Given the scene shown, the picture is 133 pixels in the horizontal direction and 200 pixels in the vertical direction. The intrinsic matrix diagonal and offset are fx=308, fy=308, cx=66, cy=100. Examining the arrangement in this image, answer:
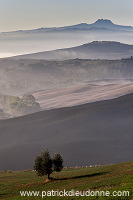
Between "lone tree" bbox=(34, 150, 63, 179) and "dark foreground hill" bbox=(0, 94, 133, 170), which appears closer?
"lone tree" bbox=(34, 150, 63, 179)

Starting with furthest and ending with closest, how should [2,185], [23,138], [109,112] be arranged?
[109,112] → [23,138] → [2,185]

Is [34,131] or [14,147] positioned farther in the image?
[34,131]

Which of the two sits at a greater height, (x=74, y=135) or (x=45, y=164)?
(x=74, y=135)

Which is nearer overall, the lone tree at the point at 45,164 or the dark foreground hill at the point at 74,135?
the lone tree at the point at 45,164

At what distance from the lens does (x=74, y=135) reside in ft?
460

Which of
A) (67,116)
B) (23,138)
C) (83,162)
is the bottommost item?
(83,162)

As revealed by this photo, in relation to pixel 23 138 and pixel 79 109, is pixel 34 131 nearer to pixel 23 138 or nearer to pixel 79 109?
pixel 23 138

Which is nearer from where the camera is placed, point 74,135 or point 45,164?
point 45,164

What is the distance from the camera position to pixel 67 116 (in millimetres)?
174000

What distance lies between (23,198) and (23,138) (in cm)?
10440

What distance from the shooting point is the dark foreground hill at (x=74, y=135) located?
351ft

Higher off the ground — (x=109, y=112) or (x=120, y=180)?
(x=109, y=112)

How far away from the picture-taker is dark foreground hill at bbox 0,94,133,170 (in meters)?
107

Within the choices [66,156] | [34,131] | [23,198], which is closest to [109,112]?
[34,131]
